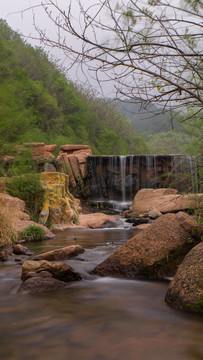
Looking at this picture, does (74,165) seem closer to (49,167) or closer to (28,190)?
(49,167)

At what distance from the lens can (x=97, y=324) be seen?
12.0 ft

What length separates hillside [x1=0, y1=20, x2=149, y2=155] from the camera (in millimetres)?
32031

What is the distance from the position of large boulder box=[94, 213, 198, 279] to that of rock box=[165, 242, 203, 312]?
111 centimetres

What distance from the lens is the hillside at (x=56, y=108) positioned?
32031 millimetres

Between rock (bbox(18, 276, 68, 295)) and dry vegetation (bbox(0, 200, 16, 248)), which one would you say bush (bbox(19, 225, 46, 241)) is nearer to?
dry vegetation (bbox(0, 200, 16, 248))

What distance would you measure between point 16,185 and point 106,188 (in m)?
10.7

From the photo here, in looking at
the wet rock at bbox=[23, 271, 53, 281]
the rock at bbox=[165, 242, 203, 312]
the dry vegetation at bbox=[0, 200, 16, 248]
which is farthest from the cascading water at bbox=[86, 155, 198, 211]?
the rock at bbox=[165, 242, 203, 312]

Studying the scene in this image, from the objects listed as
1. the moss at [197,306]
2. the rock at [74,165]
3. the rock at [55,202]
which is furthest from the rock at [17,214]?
the rock at [74,165]

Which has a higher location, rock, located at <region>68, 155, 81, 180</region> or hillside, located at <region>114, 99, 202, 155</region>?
hillside, located at <region>114, 99, 202, 155</region>

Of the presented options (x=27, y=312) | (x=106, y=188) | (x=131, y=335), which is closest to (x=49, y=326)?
(x=27, y=312)

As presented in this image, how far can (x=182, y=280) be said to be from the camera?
13.1 feet

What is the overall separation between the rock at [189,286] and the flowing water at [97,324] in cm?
11

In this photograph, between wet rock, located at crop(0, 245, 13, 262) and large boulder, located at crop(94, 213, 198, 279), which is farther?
wet rock, located at crop(0, 245, 13, 262)

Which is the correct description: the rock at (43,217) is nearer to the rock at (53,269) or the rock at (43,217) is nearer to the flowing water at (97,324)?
the flowing water at (97,324)
